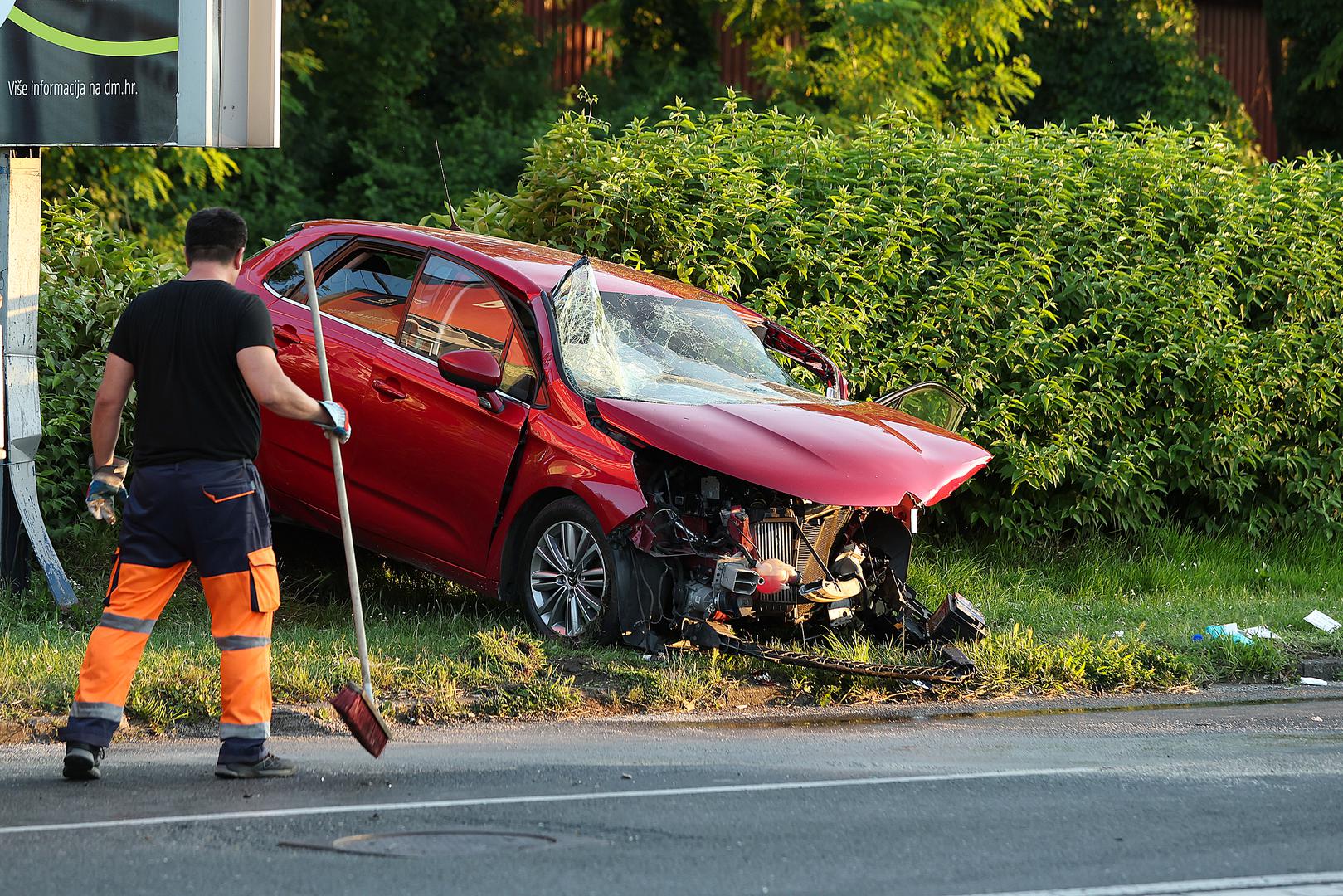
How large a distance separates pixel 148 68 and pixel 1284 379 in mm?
7900

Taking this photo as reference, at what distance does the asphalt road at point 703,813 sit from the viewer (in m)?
4.68

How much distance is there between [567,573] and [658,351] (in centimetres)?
132

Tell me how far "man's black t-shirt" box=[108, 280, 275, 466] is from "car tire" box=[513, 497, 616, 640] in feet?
7.30

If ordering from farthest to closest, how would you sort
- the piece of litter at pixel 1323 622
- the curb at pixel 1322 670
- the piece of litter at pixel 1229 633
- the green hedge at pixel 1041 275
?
the green hedge at pixel 1041 275, the piece of litter at pixel 1323 622, the piece of litter at pixel 1229 633, the curb at pixel 1322 670

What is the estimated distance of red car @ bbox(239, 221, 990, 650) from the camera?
7.69 meters

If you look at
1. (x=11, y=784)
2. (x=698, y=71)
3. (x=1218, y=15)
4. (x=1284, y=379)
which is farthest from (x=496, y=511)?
(x=1218, y=15)

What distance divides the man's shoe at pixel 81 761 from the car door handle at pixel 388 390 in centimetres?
308

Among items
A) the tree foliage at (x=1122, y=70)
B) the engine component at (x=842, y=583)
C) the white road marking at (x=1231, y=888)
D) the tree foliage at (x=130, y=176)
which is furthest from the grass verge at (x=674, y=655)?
the tree foliage at (x=1122, y=70)

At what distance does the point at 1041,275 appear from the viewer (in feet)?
38.1

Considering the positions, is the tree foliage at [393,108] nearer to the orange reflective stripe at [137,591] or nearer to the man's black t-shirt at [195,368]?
the man's black t-shirt at [195,368]

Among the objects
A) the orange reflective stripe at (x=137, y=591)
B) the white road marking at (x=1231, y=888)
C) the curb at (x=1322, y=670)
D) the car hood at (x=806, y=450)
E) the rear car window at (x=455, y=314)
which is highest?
the rear car window at (x=455, y=314)

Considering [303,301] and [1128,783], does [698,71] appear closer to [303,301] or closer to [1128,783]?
[303,301]

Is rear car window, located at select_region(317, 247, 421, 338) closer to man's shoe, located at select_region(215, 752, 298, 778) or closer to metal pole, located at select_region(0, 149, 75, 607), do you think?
metal pole, located at select_region(0, 149, 75, 607)

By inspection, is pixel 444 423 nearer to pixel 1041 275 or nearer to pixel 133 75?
pixel 133 75
